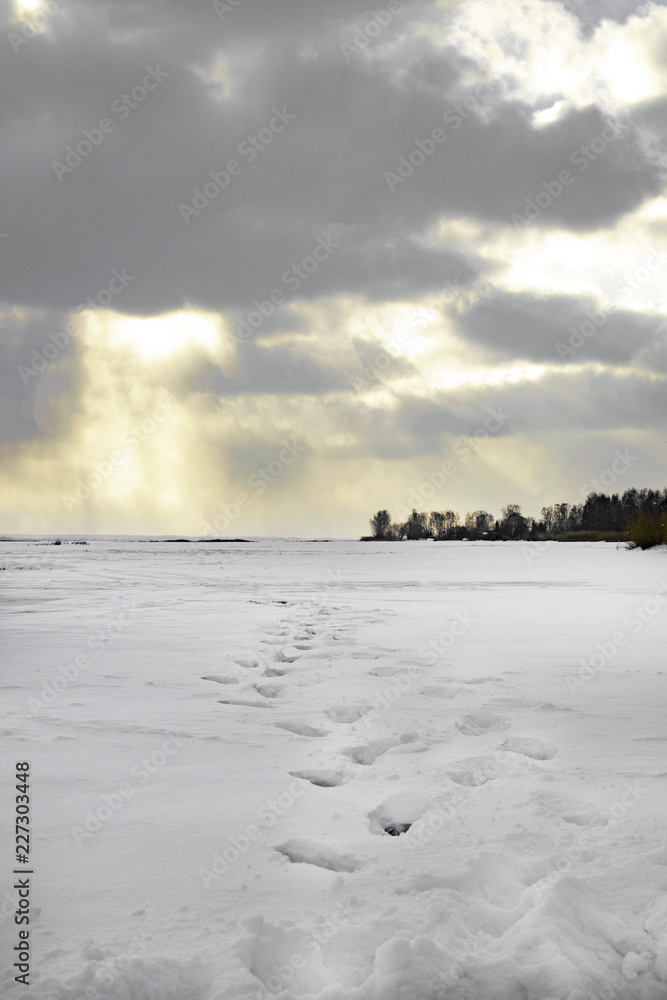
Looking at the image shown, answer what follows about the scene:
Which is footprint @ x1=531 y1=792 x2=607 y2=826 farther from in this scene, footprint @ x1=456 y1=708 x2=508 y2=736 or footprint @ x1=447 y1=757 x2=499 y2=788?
footprint @ x1=456 y1=708 x2=508 y2=736

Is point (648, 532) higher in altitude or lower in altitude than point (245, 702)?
higher

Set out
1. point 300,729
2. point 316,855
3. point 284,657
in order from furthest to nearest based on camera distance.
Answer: point 284,657, point 300,729, point 316,855

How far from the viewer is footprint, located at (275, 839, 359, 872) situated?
7.05 feet

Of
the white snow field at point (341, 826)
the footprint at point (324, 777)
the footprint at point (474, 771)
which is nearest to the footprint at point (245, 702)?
the white snow field at point (341, 826)

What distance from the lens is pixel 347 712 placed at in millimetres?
3936

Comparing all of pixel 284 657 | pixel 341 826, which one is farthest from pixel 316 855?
pixel 284 657

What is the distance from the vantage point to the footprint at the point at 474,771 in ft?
9.30

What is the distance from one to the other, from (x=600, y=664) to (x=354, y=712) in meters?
2.50

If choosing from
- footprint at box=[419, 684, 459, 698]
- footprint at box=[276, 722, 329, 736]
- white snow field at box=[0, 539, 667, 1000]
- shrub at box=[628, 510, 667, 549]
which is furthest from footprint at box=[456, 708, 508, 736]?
shrub at box=[628, 510, 667, 549]

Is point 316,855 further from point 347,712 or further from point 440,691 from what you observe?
point 440,691

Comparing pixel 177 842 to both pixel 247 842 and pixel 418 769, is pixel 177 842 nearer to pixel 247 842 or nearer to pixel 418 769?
pixel 247 842

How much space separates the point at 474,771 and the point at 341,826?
805 millimetres

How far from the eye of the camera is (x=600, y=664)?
5.32 metres

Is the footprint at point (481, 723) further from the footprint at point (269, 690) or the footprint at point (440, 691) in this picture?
Result: the footprint at point (269, 690)
